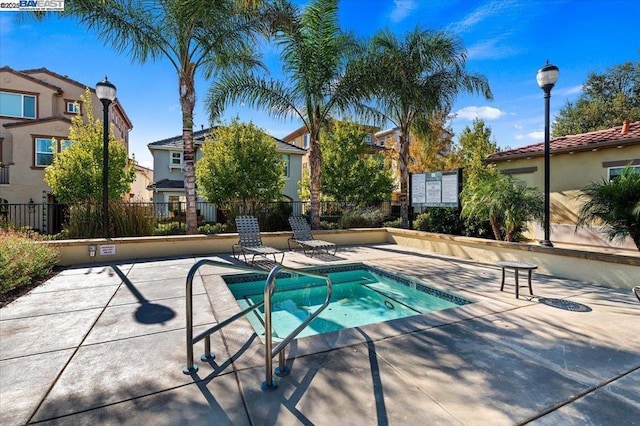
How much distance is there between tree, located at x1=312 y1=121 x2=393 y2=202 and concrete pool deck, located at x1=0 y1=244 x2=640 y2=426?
43.2 ft

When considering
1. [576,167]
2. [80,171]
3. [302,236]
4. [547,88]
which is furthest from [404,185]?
[80,171]

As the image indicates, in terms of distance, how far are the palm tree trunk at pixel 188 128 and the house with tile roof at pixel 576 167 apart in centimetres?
1095

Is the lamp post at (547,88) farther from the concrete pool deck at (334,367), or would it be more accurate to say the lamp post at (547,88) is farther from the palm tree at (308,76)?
the palm tree at (308,76)

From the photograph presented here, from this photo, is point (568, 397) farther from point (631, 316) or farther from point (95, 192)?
point (95, 192)

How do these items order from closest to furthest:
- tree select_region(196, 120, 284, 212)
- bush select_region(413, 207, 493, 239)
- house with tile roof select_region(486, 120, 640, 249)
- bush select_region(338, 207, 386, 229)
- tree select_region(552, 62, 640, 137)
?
1. bush select_region(413, 207, 493, 239)
2. house with tile roof select_region(486, 120, 640, 249)
3. bush select_region(338, 207, 386, 229)
4. tree select_region(196, 120, 284, 212)
5. tree select_region(552, 62, 640, 137)

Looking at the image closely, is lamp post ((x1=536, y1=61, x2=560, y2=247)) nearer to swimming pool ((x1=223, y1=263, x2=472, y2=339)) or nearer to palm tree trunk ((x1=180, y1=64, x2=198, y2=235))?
swimming pool ((x1=223, y1=263, x2=472, y2=339))

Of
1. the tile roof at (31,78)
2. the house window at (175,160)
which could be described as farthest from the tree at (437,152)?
the tile roof at (31,78)

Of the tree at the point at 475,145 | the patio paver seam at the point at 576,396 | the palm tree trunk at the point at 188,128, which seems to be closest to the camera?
the patio paver seam at the point at 576,396

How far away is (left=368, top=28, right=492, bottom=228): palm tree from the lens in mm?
10344

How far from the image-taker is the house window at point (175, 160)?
69.0ft

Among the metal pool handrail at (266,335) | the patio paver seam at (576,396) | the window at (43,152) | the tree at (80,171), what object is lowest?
the patio paver seam at (576,396)

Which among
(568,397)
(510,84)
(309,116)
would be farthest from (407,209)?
(568,397)

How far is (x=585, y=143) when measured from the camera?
35.9 ft

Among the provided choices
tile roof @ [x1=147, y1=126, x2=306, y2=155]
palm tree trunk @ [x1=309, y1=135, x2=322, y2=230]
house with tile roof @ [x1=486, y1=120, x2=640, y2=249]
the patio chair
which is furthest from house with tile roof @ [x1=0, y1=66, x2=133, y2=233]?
house with tile roof @ [x1=486, y1=120, x2=640, y2=249]
